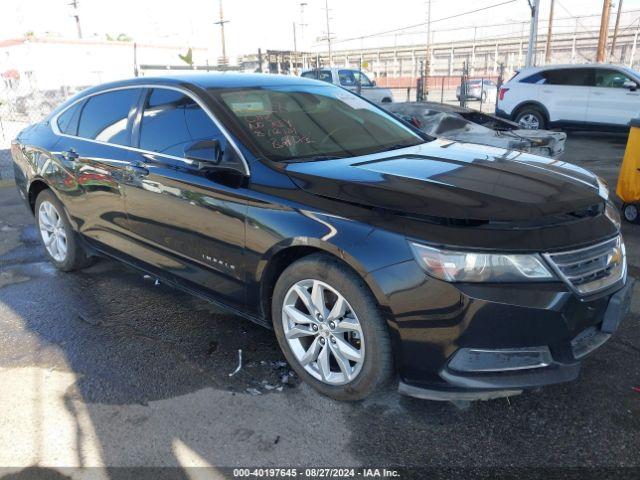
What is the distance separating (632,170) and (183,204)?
15.7 ft

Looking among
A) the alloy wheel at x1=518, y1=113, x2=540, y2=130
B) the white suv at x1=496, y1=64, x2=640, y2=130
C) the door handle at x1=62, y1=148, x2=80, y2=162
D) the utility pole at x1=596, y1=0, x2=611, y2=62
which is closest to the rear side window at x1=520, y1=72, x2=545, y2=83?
the white suv at x1=496, y1=64, x2=640, y2=130

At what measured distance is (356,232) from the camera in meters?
2.44

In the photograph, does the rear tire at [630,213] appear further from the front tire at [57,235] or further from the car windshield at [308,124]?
the front tire at [57,235]

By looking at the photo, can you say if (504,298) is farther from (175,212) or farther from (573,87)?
(573,87)

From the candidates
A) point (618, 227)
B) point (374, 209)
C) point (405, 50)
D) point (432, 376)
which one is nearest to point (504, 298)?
point (432, 376)

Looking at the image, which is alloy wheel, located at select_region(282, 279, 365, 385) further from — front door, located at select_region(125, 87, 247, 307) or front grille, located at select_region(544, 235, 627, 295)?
front grille, located at select_region(544, 235, 627, 295)

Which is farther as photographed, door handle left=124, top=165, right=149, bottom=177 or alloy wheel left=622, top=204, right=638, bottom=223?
alloy wheel left=622, top=204, right=638, bottom=223

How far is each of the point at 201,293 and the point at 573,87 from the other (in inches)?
460

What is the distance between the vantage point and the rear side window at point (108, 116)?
3771 millimetres

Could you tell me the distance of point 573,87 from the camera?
485 inches

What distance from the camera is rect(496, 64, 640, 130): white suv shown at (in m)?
11.7

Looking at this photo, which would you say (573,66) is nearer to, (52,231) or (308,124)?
(308,124)

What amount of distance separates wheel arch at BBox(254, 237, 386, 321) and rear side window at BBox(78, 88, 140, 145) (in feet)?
5.06

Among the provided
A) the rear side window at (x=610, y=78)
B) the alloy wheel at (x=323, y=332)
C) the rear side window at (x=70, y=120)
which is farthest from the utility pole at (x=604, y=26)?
the alloy wheel at (x=323, y=332)
